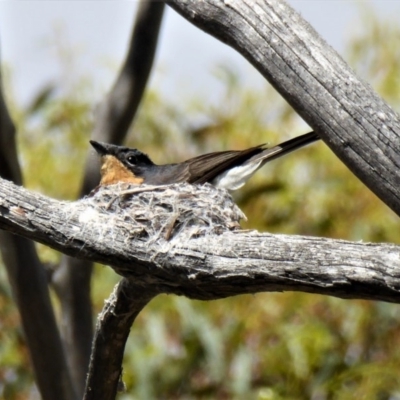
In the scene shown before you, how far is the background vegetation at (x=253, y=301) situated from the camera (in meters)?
5.03

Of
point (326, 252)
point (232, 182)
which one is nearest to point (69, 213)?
point (326, 252)

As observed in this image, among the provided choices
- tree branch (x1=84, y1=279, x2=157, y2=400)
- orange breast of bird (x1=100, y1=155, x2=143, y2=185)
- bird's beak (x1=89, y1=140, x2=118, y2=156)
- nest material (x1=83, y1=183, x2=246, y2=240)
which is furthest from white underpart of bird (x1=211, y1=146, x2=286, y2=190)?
tree branch (x1=84, y1=279, x2=157, y2=400)

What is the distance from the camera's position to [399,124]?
3.14m

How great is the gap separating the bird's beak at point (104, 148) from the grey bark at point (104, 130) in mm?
98

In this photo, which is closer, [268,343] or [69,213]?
[69,213]

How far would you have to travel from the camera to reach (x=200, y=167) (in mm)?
5156

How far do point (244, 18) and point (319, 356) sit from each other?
2.25 metres

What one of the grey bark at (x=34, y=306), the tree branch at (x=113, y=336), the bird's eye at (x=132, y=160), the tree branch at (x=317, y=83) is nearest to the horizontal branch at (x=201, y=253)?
the tree branch at (x=113, y=336)

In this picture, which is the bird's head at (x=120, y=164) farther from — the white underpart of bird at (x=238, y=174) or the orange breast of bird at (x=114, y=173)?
the white underpart of bird at (x=238, y=174)

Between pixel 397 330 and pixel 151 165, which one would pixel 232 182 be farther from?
pixel 397 330

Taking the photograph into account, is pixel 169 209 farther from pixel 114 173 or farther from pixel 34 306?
pixel 114 173

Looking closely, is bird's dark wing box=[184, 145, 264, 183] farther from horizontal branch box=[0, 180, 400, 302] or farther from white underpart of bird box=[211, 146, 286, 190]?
horizontal branch box=[0, 180, 400, 302]

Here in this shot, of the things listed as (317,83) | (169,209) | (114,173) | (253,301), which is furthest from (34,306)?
(317,83)

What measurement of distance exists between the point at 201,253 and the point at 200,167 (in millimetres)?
2121
